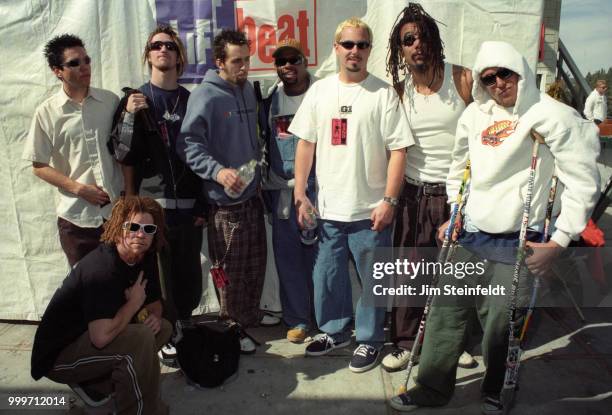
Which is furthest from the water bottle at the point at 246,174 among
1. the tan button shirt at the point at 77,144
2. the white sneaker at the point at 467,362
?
the white sneaker at the point at 467,362

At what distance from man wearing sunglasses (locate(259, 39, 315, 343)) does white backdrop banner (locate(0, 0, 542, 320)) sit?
0.46m

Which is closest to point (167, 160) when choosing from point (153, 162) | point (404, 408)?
point (153, 162)

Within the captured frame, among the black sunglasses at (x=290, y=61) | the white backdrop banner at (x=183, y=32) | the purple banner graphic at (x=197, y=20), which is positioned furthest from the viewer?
the purple banner graphic at (x=197, y=20)

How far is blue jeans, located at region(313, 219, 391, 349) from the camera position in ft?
11.0

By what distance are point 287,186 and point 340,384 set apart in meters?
1.46

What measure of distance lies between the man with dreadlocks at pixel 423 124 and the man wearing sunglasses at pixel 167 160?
151 cm

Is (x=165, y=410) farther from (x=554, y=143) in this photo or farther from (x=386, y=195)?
(x=554, y=143)

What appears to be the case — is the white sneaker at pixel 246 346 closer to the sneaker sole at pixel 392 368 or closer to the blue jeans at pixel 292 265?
the blue jeans at pixel 292 265

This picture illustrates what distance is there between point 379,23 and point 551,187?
2016 millimetres

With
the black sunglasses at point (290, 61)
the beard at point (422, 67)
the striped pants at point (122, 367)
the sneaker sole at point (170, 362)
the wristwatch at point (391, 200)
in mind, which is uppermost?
the black sunglasses at point (290, 61)

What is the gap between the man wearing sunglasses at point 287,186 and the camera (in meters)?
3.53

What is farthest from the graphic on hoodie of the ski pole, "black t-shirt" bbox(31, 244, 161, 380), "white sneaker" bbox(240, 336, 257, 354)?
"white sneaker" bbox(240, 336, 257, 354)

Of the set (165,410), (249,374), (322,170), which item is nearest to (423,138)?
(322,170)

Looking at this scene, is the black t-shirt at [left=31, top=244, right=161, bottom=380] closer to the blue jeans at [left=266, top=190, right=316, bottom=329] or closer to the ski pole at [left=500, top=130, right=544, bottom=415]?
the blue jeans at [left=266, top=190, right=316, bottom=329]
